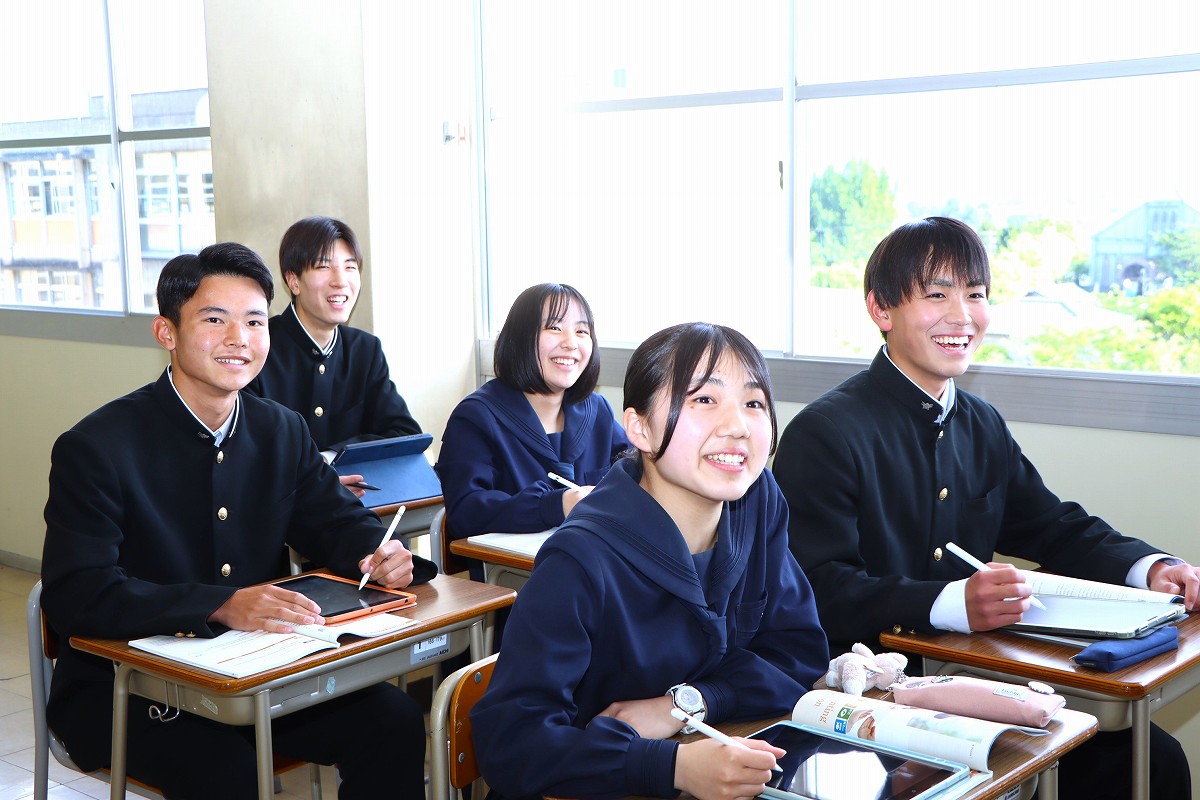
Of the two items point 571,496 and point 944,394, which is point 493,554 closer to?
point 571,496

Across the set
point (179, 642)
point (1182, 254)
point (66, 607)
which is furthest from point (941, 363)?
point (66, 607)

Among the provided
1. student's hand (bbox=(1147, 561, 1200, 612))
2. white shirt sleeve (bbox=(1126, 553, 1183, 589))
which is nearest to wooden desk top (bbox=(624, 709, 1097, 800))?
student's hand (bbox=(1147, 561, 1200, 612))

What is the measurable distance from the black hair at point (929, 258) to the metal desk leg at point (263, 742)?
1436 mm

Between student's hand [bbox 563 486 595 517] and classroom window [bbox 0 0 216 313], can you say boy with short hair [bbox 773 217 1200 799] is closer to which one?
student's hand [bbox 563 486 595 517]

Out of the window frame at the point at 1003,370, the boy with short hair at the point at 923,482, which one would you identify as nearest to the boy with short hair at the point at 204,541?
the boy with short hair at the point at 923,482

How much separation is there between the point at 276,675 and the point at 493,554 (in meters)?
0.94

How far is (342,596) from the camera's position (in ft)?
7.77

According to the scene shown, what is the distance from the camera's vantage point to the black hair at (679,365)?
1.72m

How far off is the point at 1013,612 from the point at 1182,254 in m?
1.55

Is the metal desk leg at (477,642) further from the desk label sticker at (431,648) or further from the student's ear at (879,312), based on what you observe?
the student's ear at (879,312)

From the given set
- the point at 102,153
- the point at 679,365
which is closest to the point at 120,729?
the point at 679,365

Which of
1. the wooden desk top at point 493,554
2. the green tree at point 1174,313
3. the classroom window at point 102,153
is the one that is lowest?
the wooden desk top at point 493,554

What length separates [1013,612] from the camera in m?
2.10

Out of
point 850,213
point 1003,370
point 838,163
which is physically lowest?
point 1003,370
